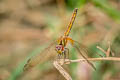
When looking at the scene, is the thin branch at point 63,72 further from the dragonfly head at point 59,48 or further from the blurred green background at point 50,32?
the blurred green background at point 50,32

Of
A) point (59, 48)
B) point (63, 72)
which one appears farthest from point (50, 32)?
point (63, 72)

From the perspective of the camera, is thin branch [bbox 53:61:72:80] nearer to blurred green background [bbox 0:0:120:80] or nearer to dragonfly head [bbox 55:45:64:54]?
dragonfly head [bbox 55:45:64:54]

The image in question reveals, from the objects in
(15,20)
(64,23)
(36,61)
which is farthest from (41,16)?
(36,61)

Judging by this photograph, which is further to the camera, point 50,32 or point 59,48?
point 50,32

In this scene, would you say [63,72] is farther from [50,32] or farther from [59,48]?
[50,32]

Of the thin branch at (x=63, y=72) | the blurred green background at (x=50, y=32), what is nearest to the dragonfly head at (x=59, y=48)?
the thin branch at (x=63, y=72)

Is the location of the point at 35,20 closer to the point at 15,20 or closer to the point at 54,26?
the point at 15,20

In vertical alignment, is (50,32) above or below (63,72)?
below

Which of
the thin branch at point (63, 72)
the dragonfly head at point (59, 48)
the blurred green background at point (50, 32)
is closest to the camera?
the thin branch at point (63, 72)
